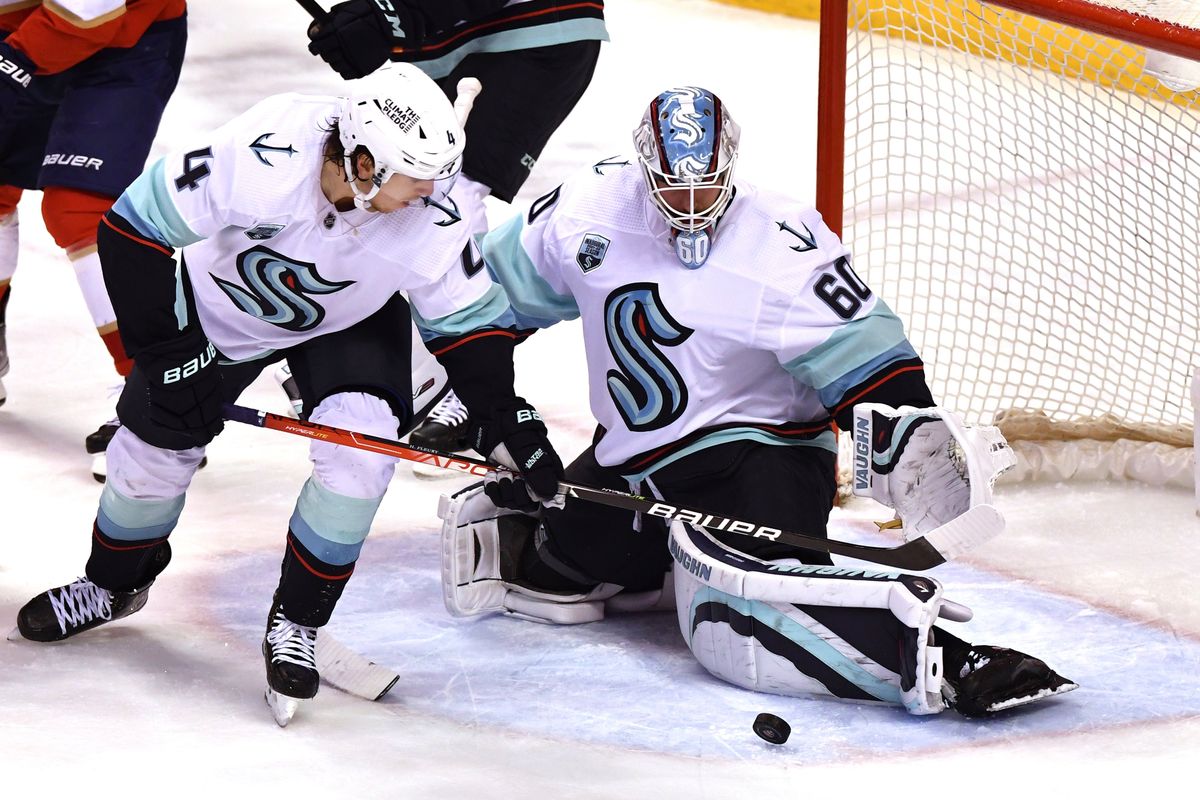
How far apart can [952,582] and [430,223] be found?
130cm

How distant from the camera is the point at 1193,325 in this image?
393 centimetres

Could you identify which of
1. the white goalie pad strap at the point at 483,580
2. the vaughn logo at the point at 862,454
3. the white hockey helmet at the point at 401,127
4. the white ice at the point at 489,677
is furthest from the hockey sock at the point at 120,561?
the vaughn logo at the point at 862,454

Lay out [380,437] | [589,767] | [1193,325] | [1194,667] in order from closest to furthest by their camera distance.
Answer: [589,767] < [380,437] < [1194,667] < [1193,325]

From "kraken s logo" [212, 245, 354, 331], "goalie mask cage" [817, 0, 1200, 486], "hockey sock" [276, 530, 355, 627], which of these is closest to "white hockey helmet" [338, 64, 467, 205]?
"kraken s logo" [212, 245, 354, 331]

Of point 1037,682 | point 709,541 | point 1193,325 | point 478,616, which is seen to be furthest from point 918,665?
point 1193,325

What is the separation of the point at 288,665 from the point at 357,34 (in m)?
1.24

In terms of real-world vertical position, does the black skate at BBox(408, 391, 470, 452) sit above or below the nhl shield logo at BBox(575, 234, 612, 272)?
below

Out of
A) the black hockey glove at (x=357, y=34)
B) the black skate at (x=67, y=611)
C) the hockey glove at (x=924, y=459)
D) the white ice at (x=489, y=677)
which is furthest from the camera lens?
the black hockey glove at (x=357, y=34)

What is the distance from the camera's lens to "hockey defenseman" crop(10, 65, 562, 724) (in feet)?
8.53

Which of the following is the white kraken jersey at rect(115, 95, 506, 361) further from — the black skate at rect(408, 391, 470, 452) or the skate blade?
the black skate at rect(408, 391, 470, 452)

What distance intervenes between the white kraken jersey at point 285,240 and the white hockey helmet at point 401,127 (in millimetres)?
112

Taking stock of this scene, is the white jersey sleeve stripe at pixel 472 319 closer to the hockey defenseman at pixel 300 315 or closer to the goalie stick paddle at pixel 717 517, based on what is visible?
the hockey defenseman at pixel 300 315

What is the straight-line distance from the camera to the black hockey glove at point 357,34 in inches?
125

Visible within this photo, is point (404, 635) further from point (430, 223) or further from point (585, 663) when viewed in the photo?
point (430, 223)
